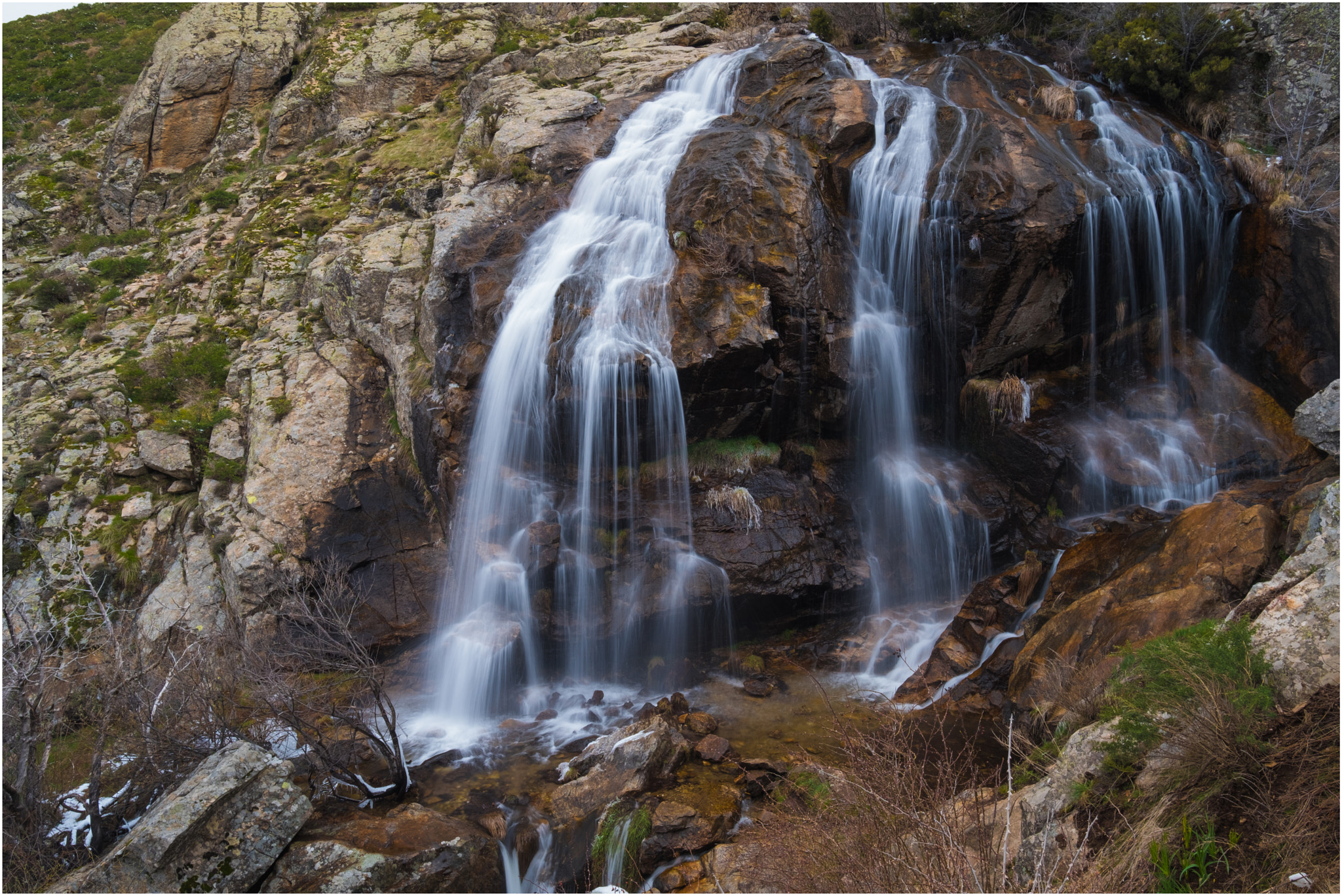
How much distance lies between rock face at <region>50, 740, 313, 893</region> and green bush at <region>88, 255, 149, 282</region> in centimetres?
1732

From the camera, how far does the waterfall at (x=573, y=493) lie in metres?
10.5

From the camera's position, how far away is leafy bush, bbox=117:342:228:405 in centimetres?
1427

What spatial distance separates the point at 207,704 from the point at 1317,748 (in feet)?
32.0

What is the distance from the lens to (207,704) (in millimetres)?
7430

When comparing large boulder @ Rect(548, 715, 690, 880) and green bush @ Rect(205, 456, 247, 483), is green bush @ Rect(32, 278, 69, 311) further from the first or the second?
large boulder @ Rect(548, 715, 690, 880)

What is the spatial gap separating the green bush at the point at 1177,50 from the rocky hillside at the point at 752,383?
2.41 ft

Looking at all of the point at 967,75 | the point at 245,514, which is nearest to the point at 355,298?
the point at 245,514

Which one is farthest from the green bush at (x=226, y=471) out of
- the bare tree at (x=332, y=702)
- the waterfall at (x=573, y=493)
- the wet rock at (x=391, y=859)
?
the wet rock at (x=391, y=859)

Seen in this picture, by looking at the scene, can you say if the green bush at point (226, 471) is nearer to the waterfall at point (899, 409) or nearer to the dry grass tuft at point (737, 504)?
the dry grass tuft at point (737, 504)

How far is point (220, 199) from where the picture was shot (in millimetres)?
19047

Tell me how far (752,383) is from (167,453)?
11.5 metres

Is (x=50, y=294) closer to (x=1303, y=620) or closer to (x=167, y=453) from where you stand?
(x=167, y=453)

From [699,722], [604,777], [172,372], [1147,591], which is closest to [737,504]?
[699,722]

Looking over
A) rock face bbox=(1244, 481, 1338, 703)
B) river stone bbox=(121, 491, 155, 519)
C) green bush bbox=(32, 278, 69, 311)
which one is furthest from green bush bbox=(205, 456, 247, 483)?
rock face bbox=(1244, 481, 1338, 703)
